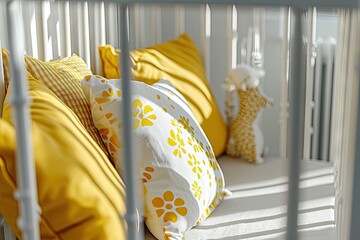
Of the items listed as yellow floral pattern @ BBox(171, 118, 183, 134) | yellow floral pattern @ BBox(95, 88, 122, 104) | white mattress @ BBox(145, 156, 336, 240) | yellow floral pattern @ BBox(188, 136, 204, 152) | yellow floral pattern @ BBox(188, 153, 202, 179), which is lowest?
white mattress @ BBox(145, 156, 336, 240)

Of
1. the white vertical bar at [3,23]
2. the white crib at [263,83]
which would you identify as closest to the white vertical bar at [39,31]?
the white crib at [263,83]

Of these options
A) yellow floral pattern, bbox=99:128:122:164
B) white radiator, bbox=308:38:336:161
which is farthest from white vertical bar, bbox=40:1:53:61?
white radiator, bbox=308:38:336:161

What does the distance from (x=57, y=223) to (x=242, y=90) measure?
1.04 metres

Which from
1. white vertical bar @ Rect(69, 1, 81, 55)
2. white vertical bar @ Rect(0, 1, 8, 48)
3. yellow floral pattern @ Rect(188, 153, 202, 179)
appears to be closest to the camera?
white vertical bar @ Rect(0, 1, 8, 48)

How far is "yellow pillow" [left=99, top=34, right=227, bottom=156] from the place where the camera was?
1837 mm

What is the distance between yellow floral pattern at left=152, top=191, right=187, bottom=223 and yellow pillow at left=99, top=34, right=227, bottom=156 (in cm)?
51

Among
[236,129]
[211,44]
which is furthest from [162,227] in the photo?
[211,44]

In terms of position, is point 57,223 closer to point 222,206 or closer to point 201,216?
point 201,216

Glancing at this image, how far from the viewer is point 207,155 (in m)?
1.61

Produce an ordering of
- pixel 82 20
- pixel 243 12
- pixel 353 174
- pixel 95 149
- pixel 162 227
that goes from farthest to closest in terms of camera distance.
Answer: pixel 243 12
pixel 82 20
pixel 162 227
pixel 95 149
pixel 353 174

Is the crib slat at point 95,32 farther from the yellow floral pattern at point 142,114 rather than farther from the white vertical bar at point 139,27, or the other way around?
the yellow floral pattern at point 142,114

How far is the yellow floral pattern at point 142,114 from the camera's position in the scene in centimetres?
145

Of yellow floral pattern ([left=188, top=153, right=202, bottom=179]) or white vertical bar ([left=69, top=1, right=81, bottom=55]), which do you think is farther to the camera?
white vertical bar ([left=69, top=1, right=81, bottom=55])

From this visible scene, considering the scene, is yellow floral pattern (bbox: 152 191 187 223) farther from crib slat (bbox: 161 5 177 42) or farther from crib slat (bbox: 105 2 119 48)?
crib slat (bbox: 161 5 177 42)
